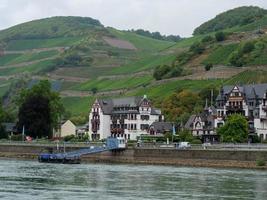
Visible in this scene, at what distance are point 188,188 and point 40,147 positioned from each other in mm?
64699

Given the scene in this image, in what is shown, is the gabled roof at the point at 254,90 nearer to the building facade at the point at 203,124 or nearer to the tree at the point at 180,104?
the building facade at the point at 203,124

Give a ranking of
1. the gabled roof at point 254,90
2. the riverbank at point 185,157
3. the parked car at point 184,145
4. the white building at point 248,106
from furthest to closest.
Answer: the gabled roof at point 254,90
the white building at point 248,106
the parked car at point 184,145
the riverbank at point 185,157

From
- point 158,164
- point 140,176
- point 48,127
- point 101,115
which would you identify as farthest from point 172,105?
point 140,176

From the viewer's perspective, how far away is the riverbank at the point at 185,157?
10544 centimetres

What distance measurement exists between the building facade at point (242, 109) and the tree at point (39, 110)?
84.7 feet

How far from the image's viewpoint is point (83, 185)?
247 ft

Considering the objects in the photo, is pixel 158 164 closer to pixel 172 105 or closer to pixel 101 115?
pixel 101 115

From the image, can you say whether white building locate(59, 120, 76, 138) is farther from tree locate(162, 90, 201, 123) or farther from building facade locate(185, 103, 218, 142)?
building facade locate(185, 103, 218, 142)

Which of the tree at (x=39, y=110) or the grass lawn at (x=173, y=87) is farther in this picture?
the grass lawn at (x=173, y=87)

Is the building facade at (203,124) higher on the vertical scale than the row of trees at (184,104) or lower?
lower

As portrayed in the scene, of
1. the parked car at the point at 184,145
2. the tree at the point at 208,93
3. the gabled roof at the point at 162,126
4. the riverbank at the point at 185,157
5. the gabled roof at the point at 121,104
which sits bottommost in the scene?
the riverbank at the point at 185,157

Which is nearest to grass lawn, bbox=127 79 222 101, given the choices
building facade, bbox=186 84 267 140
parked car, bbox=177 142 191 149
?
building facade, bbox=186 84 267 140

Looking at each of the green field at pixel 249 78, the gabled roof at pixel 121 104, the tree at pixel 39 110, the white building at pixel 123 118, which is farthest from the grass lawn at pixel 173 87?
the tree at pixel 39 110

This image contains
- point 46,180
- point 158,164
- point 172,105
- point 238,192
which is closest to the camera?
point 238,192
